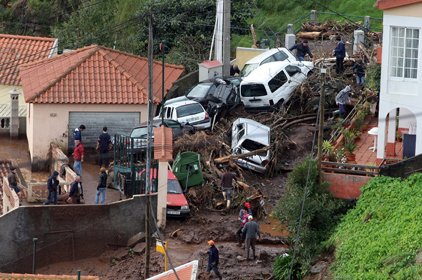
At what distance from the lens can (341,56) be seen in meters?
44.6

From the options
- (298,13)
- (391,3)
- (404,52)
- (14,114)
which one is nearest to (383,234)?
(404,52)

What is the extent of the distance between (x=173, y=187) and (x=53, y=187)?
3.58 meters

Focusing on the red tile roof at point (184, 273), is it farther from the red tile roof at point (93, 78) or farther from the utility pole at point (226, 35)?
the utility pole at point (226, 35)

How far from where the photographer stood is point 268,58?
46.1 metres

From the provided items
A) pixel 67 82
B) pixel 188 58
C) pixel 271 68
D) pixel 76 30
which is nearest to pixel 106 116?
pixel 67 82

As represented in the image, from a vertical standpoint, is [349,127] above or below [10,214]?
above

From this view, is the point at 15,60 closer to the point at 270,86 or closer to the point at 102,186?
the point at 270,86

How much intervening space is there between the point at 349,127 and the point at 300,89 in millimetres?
4810

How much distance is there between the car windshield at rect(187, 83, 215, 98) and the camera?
144ft

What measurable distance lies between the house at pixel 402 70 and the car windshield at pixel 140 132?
27.3ft

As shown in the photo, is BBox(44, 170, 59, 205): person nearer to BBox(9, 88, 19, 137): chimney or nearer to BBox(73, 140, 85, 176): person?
BBox(73, 140, 85, 176): person

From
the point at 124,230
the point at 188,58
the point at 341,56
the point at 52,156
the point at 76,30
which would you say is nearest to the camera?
the point at 124,230

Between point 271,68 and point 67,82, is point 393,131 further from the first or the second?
point 67,82

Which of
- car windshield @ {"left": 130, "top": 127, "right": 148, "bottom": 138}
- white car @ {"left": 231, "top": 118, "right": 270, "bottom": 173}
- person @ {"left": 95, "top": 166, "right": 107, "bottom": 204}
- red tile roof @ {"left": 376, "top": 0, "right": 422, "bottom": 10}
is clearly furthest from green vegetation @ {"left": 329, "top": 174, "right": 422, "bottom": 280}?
car windshield @ {"left": 130, "top": 127, "right": 148, "bottom": 138}
